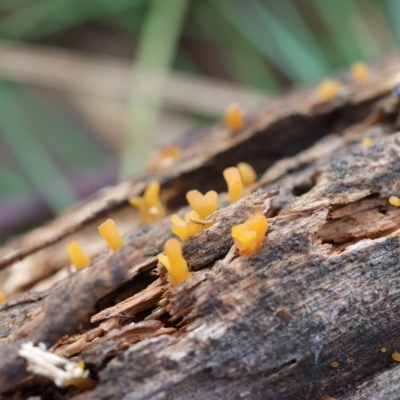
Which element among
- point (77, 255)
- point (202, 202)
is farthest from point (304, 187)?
point (77, 255)

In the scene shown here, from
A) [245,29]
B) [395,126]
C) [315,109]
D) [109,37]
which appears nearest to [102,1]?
[109,37]

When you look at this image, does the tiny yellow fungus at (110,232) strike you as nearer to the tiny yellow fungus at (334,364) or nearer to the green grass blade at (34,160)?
the tiny yellow fungus at (334,364)

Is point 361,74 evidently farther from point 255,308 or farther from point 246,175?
point 255,308

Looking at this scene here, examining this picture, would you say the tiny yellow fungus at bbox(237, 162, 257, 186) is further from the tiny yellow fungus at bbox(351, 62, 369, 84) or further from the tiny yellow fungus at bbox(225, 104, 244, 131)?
the tiny yellow fungus at bbox(351, 62, 369, 84)

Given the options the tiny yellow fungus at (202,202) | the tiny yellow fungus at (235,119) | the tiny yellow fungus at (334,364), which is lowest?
the tiny yellow fungus at (334,364)

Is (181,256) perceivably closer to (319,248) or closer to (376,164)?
(319,248)

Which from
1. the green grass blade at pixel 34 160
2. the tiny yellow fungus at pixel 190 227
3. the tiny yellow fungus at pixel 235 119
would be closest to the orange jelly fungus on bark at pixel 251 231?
the tiny yellow fungus at pixel 190 227
